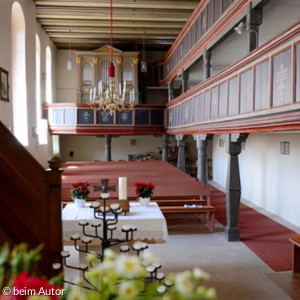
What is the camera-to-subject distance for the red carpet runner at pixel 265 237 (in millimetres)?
7105

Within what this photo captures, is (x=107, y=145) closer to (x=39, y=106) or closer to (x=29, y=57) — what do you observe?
(x=39, y=106)

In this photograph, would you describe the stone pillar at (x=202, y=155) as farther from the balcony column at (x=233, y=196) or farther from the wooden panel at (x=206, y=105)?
the balcony column at (x=233, y=196)

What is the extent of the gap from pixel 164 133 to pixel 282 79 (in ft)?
38.1

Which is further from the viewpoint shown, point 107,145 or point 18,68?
point 107,145

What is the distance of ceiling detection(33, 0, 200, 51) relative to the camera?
13.0 meters

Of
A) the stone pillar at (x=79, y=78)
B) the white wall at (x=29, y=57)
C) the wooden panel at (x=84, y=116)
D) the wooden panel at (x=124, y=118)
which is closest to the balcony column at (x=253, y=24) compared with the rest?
the white wall at (x=29, y=57)

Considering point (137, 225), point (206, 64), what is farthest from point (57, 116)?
point (137, 225)

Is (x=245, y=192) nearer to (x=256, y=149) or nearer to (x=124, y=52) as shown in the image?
(x=256, y=149)

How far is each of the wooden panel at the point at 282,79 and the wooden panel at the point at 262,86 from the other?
0.23 metres

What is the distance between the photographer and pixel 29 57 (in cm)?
1262

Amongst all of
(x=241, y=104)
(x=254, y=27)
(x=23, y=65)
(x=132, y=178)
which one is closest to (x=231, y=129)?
(x=241, y=104)

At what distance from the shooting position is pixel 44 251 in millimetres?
3529

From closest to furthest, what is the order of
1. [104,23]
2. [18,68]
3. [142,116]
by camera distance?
[18,68] < [104,23] < [142,116]

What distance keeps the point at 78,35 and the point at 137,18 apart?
4037mm
